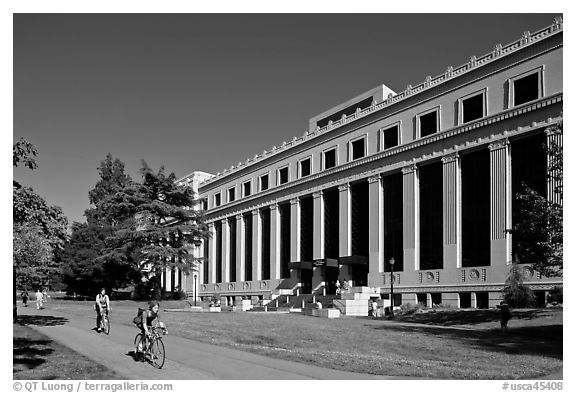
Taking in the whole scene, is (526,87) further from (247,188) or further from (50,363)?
(247,188)

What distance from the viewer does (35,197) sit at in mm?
21750

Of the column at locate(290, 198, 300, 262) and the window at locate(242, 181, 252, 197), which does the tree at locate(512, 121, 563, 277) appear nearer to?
the column at locate(290, 198, 300, 262)

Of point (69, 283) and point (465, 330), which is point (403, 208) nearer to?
point (465, 330)

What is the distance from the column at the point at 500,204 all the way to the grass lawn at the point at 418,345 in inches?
306

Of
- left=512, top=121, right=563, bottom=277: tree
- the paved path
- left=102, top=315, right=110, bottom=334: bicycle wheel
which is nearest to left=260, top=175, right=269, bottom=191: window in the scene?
left=512, top=121, right=563, bottom=277: tree

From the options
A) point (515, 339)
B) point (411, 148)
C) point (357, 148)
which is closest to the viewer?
point (515, 339)

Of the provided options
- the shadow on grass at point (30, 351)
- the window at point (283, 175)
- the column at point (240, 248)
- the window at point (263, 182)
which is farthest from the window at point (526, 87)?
the column at point (240, 248)

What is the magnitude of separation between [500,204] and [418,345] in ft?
76.3

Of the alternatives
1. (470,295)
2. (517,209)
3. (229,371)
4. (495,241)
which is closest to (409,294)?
(470,295)

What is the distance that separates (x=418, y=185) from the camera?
168 feet

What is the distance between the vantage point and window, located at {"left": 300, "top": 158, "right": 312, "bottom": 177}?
66.6 m

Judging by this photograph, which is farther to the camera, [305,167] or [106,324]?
[305,167]

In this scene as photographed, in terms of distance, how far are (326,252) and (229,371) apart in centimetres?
4545

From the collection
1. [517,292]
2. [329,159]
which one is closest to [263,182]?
[329,159]
